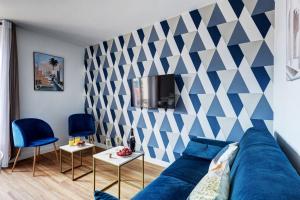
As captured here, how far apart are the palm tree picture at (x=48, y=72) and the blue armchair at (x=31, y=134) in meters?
0.78

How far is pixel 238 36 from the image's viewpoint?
229 cm

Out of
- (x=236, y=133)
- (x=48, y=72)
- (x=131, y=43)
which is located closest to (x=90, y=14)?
(x=131, y=43)

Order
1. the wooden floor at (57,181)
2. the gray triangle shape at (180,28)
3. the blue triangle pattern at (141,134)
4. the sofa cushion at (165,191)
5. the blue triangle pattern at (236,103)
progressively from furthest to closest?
the blue triangle pattern at (141,134) < the gray triangle shape at (180,28) < the blue triangle pattern at (236,103) < the wooden floor at (57,181) < the sofa cushion at (165,191)

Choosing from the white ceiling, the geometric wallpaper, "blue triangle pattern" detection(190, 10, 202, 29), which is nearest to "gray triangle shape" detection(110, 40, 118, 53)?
the geometric wallpaper

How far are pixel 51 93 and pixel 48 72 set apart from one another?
0.44 metres

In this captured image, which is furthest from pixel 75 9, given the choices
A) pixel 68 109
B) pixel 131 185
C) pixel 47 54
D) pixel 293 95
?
pixel 293 95

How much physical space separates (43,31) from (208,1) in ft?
9.95

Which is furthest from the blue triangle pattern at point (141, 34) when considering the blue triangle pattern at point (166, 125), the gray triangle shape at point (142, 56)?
the blue triangle pattern at point (166, 125)

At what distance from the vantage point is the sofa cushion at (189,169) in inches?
68.8

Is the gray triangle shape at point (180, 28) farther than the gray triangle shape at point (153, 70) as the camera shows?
No

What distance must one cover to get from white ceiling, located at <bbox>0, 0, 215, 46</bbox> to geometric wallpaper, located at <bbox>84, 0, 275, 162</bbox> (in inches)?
8.3

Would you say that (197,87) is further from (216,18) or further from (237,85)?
(216,18)

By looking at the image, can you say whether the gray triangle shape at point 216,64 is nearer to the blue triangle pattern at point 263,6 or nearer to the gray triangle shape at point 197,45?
the gray triangle shape at point 197,45

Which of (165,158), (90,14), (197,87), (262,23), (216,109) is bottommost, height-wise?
(165,158)
